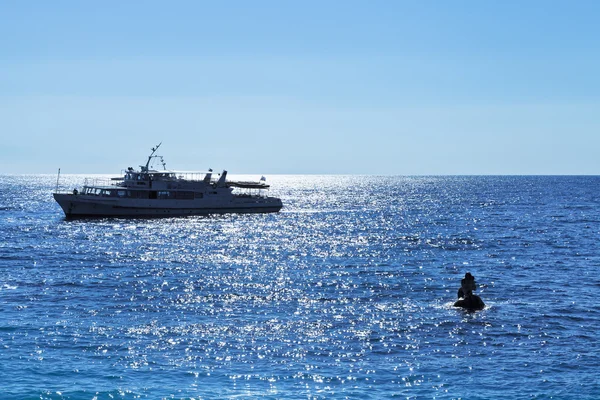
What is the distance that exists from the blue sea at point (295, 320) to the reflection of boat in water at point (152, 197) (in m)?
30.2

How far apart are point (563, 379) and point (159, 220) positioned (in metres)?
91.9

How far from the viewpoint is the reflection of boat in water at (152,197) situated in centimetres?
11294

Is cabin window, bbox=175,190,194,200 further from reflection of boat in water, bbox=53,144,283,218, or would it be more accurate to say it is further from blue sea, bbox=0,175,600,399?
blue sea, bbox=0,175,600,399

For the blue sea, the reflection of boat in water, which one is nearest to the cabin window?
the reflection of boat in water

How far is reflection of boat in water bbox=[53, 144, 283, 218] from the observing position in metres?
113

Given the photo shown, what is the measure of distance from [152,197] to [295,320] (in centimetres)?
8236

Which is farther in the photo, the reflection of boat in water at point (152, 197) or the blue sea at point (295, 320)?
the reflection of boat in water at point (152, 197)

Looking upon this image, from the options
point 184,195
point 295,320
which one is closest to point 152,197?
point 184,195

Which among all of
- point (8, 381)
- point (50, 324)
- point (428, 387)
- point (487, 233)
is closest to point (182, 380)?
point (8, 381)

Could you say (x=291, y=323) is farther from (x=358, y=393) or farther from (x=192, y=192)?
(x=192, y=192)

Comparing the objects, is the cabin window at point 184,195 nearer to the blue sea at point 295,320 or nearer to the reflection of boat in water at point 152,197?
the reflection of boat in water at point 152,197

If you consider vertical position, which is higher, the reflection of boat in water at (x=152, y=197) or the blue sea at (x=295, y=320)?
the reflection of boat in water at (x=152, y=197)

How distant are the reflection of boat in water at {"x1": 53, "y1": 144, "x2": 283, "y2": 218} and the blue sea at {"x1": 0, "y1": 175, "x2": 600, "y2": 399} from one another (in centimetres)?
3017

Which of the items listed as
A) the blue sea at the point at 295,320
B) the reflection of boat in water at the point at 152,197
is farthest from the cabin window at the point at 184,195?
the blue sea at the point at 295,320
